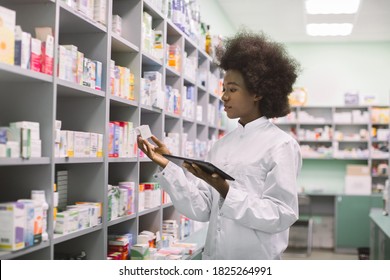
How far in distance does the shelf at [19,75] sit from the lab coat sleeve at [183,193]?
661 millimetres

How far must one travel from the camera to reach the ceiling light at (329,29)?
25.5 feet

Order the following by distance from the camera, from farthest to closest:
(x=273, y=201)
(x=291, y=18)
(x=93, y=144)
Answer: (x=291, y=18) → (x=93, y=144) → (x=273, y=201)

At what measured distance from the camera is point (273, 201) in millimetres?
2174

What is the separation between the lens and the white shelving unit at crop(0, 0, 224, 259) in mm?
2260

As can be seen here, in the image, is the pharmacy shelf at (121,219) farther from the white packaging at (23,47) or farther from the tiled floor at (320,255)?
the tiled floor at (320,255)

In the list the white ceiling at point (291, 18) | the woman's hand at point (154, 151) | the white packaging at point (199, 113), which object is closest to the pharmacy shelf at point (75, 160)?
the woman's hand at point (154, 151)

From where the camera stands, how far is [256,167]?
2.27m

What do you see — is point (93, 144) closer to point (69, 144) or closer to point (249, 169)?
point (69, 144)

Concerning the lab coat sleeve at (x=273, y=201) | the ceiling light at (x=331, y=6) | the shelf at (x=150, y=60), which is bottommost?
the lab coat sleeve at (x=273, y=201)

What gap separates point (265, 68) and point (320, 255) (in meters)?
6.21

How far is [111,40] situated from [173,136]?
1389mm

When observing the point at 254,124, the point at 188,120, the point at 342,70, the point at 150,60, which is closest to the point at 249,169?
the point at 254,124
